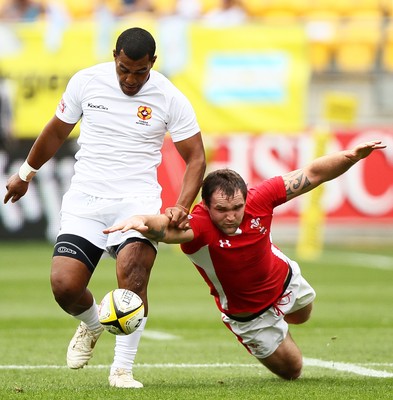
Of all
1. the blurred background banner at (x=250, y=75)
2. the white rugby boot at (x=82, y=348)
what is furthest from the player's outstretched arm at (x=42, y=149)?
the blurred background banner at (x=250, y=75)

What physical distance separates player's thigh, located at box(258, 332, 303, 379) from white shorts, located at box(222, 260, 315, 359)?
0.04 meters

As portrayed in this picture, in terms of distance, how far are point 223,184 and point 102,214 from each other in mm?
933

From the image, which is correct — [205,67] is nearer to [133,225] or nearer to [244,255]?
[244,255]

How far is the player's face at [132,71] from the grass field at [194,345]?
2052 mm

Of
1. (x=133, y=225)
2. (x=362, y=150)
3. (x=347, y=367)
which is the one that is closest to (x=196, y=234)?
(x=133, y=225)

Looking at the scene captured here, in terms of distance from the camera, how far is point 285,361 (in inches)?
316

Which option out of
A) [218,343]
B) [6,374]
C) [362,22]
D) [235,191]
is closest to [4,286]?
[218,343]

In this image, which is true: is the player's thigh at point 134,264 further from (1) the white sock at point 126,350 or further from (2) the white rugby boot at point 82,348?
(2) the white rugby boot at point 82,348

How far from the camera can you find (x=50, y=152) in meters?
8.10

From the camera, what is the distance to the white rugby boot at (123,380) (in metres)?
7.41

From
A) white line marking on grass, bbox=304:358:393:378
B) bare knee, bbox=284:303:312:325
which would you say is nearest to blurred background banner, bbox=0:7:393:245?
white line marking on grass, bbox=304:358:393:378

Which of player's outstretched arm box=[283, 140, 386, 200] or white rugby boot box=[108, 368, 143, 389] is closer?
white rugby boot box=[108, 368, 143, 389]

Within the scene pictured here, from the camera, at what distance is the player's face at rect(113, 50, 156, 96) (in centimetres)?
751

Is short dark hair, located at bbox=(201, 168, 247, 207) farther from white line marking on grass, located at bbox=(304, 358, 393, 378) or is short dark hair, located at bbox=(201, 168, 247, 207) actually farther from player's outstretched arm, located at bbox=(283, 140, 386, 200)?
white line marking on grass, located at bbox=(304, 358, 393, 378)
